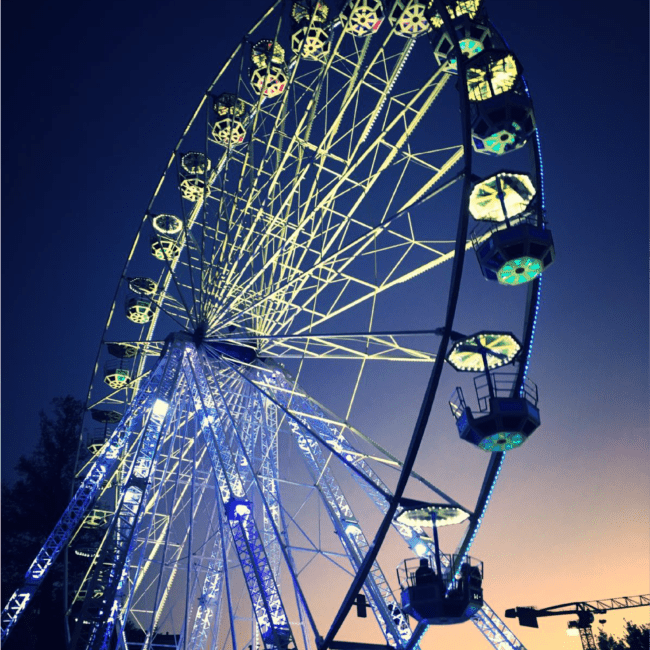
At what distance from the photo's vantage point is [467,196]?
951 cm

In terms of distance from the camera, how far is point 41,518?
70.7ft

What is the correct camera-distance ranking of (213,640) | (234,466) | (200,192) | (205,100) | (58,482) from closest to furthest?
(234,466)
(213,640)
(205,100)
(200,192)
(58,482)

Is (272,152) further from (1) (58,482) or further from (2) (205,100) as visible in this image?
(1) (58,482)

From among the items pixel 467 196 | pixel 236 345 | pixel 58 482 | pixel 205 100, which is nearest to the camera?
pixel 467 196

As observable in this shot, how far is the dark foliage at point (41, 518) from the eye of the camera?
1980 centimetres

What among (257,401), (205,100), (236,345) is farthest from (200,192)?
(257,401)

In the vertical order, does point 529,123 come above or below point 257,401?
above

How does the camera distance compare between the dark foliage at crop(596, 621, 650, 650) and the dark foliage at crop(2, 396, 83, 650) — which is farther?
the dark foliage at crop(596, 621, 650, 650)

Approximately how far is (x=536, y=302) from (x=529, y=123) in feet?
10.5

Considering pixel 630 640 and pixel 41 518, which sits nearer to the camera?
pixel 41 518

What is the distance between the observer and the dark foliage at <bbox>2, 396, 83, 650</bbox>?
1980 cm

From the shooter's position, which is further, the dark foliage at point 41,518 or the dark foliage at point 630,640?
the dark foliage at point 630,640

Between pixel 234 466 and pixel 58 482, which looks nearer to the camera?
pixel 234 466

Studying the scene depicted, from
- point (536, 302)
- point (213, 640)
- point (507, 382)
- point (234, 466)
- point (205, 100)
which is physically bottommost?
point (213, 640)
